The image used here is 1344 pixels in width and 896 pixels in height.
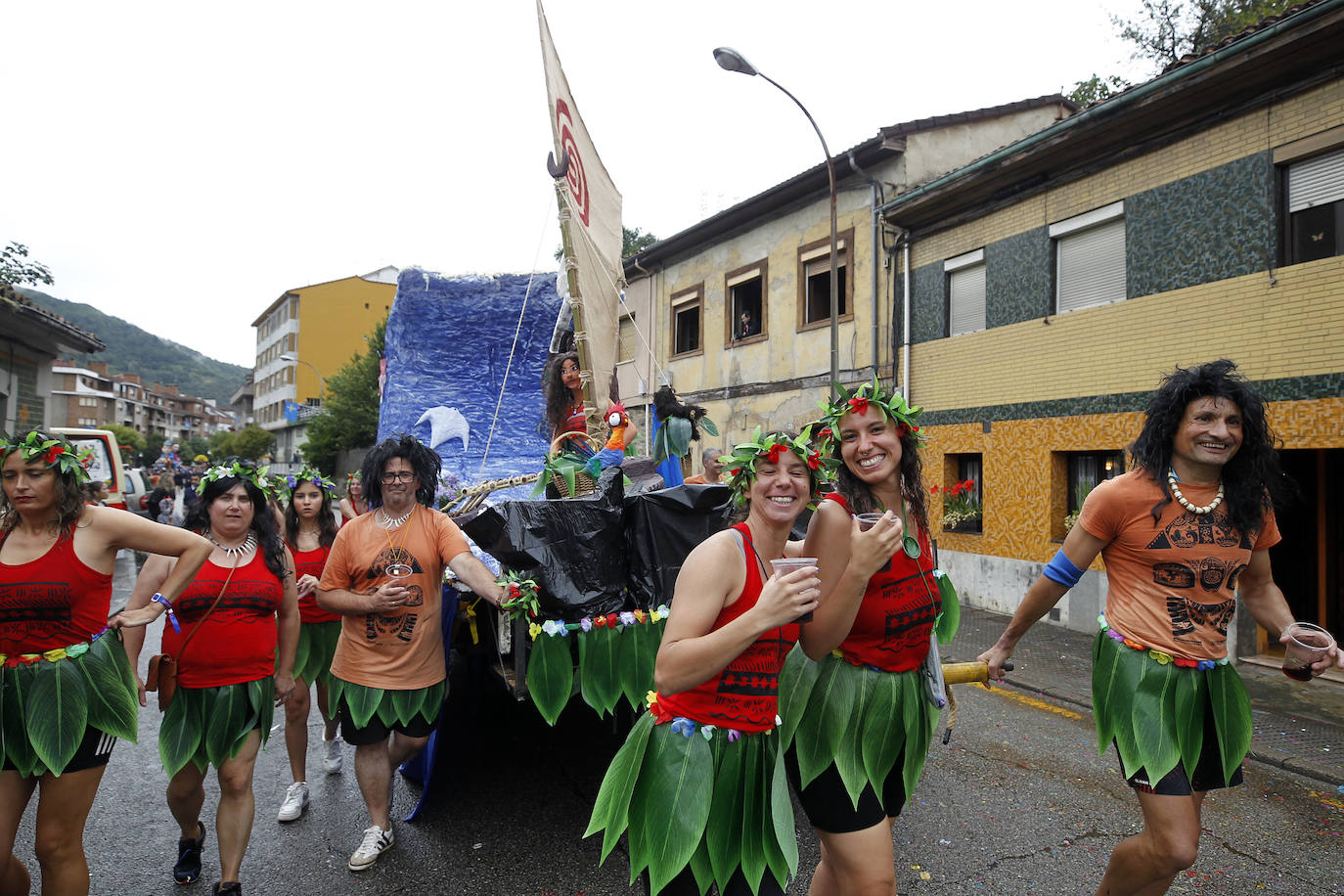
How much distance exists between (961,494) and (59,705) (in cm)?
1037

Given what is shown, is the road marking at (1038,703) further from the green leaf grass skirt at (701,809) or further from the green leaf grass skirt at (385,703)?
the green leaf grass skirt at (385,703)

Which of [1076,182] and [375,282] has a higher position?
[375,282]

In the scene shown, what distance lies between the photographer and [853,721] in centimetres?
238

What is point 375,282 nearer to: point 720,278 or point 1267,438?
point 720,278

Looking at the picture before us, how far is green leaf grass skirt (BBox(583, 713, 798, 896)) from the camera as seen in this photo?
2.05 metres

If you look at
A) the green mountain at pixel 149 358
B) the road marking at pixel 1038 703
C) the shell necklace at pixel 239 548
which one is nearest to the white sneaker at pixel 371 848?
the shell necklace at pixel 239 548

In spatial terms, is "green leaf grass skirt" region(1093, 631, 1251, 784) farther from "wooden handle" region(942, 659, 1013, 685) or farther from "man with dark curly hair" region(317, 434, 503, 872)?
"man with dark curly hair" region(317, 434, 503, 872)

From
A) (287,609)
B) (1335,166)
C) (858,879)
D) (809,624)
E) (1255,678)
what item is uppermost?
(1335,166)

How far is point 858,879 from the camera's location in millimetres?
2191

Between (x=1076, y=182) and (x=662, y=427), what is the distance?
760cm

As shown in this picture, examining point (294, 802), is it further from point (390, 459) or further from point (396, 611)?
point (390, 459)

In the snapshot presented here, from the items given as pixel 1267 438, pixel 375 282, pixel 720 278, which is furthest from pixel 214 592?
pixel 375 282

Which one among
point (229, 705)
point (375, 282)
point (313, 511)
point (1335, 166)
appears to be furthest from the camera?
point (375, 282)

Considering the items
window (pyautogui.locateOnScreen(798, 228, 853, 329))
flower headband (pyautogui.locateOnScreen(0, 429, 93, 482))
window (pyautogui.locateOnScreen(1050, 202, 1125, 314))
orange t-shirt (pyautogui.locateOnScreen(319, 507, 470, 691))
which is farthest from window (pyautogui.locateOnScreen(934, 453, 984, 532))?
flower headband (pyautogui.locateOnScreen(0, 429, 93, 482))
